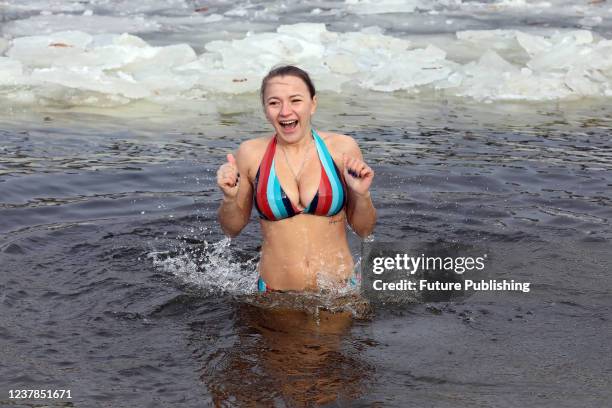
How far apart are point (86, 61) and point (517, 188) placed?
602cm

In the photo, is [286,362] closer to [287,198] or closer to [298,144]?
[287,198]

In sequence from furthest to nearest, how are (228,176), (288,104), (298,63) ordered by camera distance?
1. (298,63)
2. (288,104)
3. (228,176)

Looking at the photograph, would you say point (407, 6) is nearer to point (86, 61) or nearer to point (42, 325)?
point (86, 61)

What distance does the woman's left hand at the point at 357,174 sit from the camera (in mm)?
4746

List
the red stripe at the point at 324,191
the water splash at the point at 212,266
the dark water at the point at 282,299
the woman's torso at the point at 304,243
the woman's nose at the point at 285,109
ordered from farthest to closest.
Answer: the water splash at the point at 212,266, the woman's torso at the point at 304,243, the red stripe at the point at 324,191, the woman's nose at the point at 285,109, the dark water at the point at 282,299

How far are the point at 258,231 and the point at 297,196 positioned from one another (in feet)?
6.32

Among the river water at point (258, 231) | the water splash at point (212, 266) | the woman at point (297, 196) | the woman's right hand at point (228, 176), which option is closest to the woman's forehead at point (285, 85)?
the woman at point (297, 196)

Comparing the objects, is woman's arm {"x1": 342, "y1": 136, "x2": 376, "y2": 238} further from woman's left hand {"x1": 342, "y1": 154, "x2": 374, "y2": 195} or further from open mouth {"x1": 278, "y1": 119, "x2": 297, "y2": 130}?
open mouth {"x1": 278, "y1": 119, "x2": 297, "y2": 130}

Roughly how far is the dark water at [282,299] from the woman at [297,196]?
0.22 m

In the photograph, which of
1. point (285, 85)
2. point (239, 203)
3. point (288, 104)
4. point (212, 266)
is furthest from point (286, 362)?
point (212, 266)

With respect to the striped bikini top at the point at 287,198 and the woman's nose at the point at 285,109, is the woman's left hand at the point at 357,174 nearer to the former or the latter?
the striped bikini top at the point at 287,198

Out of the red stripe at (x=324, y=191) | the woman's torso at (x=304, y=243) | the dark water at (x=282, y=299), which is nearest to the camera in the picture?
the dark water at (x=282, y=299)

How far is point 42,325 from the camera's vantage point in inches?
204

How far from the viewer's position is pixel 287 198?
521 centimetres
